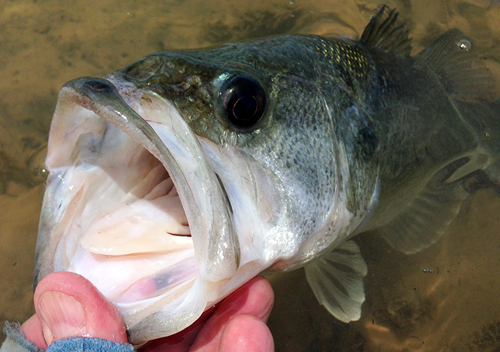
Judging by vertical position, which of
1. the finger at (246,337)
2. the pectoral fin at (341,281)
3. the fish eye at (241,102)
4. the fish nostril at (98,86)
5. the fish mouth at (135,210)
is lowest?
the pectoral fin at (341,281)

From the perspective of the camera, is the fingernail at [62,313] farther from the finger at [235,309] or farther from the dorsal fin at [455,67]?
the dorsal fin at [455,67]

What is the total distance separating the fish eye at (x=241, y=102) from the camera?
1.20 metres

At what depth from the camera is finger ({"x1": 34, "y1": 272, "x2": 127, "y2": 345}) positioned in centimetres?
109

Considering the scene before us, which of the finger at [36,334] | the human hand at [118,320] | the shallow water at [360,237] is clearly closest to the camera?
the human hand at [118,320]

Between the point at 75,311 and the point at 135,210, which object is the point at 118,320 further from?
the point at 135,210

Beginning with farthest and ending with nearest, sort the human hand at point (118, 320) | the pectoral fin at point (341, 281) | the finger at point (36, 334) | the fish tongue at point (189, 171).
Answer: the pectoral fin at point (341, 281) → the finger at point (36, 334) → the human hand at point (118, 320) → the fish tongue at point (189, 171)

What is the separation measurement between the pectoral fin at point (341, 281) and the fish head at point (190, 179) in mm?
548

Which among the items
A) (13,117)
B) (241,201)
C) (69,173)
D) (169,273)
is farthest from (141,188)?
(13,117)

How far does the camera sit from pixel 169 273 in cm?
121

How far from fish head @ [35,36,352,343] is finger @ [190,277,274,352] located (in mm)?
172

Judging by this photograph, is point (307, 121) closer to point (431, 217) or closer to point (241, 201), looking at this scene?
point (241, 201)

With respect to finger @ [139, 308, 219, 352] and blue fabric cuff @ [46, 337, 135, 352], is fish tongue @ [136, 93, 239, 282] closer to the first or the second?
blue fabric cuff @ [46, 337, 135, 352]

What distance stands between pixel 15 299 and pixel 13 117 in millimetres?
1157

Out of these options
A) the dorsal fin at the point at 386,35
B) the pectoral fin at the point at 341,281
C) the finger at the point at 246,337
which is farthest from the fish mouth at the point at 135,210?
the dorsal fin at the point at 386,35
